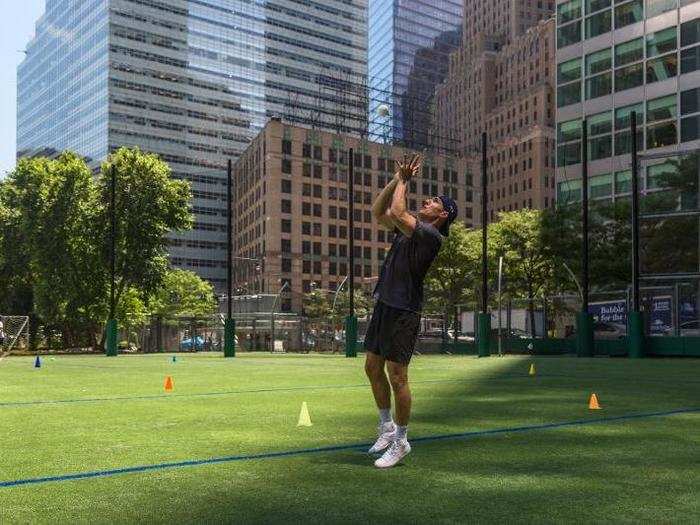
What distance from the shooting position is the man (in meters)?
6.06

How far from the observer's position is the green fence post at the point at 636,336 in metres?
27.8

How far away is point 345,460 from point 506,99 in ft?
531

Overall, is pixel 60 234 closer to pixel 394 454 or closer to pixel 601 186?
pixel 601 186

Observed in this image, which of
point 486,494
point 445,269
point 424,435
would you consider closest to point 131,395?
point 424,435

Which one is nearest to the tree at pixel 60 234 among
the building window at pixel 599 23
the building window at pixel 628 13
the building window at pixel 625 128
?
the building window at pixel 625 128

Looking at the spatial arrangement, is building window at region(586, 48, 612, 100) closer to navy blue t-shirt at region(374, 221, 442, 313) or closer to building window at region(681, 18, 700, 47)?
building window at region(681, 18, 700, 47)

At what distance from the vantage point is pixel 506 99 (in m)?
161

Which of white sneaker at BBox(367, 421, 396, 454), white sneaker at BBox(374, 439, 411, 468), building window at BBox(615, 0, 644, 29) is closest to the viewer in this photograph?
white sneaker at BBox(374, 439, 411, 468)

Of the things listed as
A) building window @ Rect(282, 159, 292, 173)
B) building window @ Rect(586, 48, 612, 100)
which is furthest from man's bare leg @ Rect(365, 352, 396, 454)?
building window @ Rect(282, 159, 292, 173)

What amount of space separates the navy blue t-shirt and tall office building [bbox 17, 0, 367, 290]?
12281cm

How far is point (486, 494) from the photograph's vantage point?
4.72 metres

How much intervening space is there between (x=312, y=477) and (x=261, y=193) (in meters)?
121

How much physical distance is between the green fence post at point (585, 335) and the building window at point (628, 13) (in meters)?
34.9

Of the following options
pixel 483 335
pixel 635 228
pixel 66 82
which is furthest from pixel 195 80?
pixel 635 228
